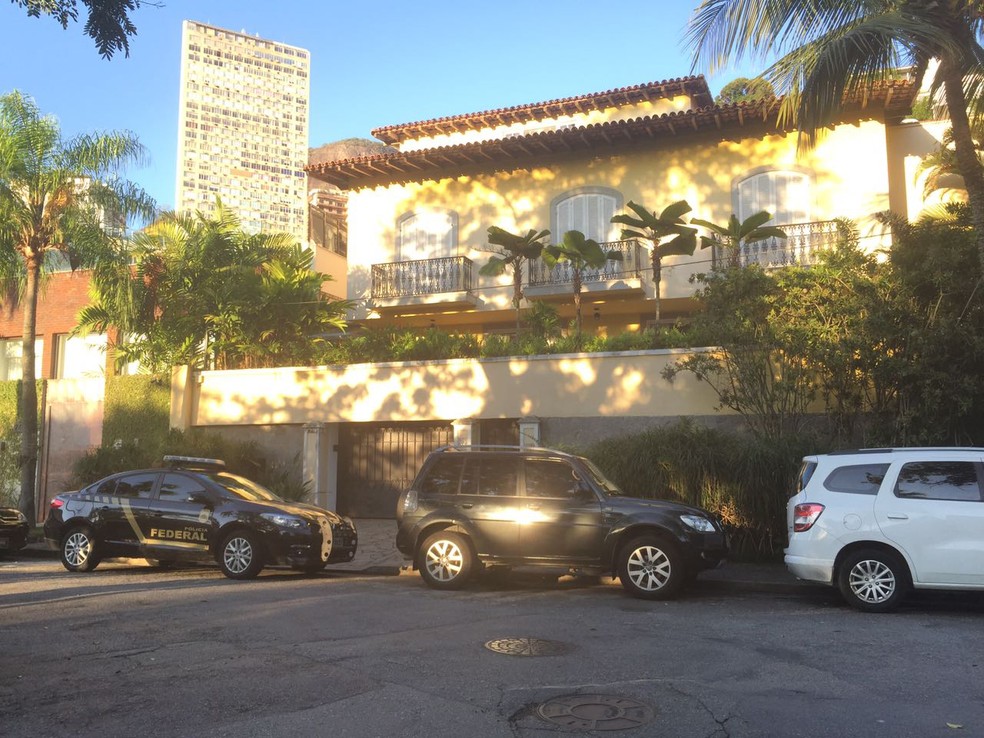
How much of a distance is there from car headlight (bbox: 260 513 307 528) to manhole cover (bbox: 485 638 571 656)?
5.08 m

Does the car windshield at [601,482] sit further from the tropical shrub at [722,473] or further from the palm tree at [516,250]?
the palm tree at [516,250]

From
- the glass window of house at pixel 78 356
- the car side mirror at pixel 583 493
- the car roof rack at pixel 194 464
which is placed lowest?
the car side mirror at pixel 583 493

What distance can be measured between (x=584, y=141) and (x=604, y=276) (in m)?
3.52

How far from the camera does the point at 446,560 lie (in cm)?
1061

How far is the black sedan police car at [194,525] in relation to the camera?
37.9 feet

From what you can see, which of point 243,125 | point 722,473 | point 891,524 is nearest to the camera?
point 891,524

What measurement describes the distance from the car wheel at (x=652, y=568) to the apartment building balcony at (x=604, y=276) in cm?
1110

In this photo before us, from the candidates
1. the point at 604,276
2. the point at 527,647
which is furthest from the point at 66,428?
the point at 527,647

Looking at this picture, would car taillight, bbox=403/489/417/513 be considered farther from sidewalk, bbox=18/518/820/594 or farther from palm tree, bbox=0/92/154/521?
palm tree, bbox=0/92/154/521

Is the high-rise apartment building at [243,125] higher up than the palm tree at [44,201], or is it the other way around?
the high-rise apartment building at [243,125]

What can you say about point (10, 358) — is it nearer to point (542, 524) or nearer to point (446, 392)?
point (446, 392)

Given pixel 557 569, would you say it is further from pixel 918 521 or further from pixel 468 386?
pixel 468 386

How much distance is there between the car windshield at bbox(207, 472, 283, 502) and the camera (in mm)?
12266

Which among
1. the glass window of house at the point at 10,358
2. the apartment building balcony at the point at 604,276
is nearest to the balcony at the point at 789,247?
the apartment building balcony at the point at 604,276
